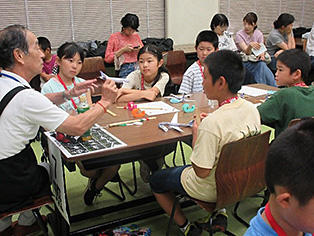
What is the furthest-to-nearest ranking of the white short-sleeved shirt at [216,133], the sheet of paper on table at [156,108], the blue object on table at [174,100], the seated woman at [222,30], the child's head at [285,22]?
1. the child's head at [285,22]
2. the seated woman at [222,30]
3. the blue object on table at [174,100]
4. the sheet of paper on table at [156,108]
5. the white short-sleeved shirt at [216,133]

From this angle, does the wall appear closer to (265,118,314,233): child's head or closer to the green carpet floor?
the green carpet floor

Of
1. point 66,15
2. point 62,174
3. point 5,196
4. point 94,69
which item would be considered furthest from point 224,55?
point 66,15

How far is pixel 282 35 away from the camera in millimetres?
5586

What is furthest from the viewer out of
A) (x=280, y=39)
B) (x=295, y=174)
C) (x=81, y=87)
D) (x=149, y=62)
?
(x=280, y=39)

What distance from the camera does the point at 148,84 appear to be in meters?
2.98

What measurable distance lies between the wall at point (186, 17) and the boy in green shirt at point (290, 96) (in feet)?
12.1

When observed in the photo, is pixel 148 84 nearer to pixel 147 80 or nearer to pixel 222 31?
pixel 147 80

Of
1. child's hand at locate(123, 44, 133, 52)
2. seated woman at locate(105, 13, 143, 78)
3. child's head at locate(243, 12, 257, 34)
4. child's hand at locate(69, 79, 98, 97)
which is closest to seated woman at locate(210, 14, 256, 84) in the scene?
child's head at locate(243, 12, 257, 34)

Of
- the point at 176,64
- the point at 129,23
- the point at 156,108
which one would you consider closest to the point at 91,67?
the point at 129,23

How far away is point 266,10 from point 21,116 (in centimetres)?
616

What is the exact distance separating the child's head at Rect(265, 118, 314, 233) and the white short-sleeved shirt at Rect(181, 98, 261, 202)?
0.84 meters

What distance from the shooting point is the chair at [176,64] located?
4934mm

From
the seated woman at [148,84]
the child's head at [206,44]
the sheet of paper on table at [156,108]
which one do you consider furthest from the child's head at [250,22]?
the sheet of paper on table at [156,108]

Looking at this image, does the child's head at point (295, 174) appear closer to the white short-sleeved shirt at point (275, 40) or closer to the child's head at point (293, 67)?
the child's head at point (293, 67)
